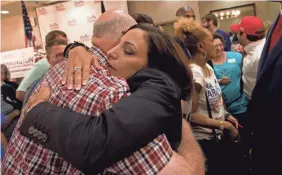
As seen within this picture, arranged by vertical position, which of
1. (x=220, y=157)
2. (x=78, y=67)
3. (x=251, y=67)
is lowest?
(x=220, y=157)

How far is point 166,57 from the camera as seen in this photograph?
0.97 meters

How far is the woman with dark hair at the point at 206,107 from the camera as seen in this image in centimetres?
192

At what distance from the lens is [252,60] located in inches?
108

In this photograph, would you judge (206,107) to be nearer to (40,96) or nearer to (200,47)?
(200,47)

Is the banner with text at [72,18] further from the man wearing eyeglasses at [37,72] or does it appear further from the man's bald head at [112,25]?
the man's bald head at [112,25]

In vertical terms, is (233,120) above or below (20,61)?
below

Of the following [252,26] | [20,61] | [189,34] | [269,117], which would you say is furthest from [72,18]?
[269,117]

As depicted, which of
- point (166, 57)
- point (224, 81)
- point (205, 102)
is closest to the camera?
point (166, 57)

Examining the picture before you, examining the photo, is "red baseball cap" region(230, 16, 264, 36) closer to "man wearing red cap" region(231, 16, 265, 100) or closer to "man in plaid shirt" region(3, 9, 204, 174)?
"man wearing red cap" region(231, 16, 265, 100)

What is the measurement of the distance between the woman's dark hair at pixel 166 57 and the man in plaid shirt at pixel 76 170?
198 mm

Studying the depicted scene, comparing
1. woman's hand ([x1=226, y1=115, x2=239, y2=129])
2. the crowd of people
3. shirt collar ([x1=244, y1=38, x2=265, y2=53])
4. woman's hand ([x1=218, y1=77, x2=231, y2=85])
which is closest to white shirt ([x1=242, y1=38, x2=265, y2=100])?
shirt collar ([x1=244, y1=38, x2=265, y2=53])

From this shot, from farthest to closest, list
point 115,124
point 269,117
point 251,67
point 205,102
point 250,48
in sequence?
point 250,48, point 251,67, point 205,102, point 269,117, point 115,124

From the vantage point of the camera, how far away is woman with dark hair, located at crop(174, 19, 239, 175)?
1.92 metres

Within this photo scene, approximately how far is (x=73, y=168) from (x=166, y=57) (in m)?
0.44
